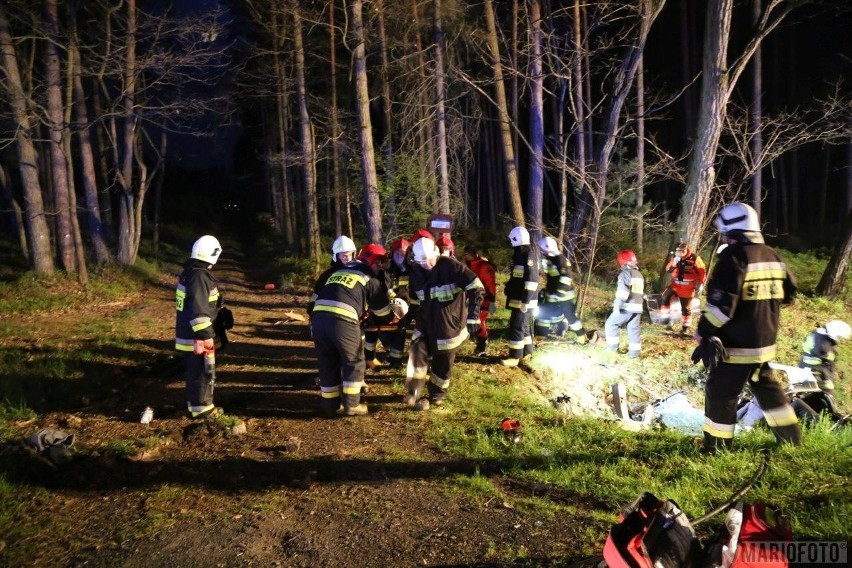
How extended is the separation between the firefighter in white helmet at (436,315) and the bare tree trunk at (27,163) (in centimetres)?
1014

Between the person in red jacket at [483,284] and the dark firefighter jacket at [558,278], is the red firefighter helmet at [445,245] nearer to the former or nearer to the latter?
the person in red jacket at [483,284]

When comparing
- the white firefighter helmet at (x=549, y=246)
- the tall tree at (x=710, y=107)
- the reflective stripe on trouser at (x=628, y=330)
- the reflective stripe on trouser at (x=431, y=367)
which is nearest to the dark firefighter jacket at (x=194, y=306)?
the reflective stripe on trouser at (x=431, y=367)

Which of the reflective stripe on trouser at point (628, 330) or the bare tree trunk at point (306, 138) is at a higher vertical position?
the bare tree trunk at point (306, 138)

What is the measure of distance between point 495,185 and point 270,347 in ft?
86.7

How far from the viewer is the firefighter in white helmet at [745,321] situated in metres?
3.95

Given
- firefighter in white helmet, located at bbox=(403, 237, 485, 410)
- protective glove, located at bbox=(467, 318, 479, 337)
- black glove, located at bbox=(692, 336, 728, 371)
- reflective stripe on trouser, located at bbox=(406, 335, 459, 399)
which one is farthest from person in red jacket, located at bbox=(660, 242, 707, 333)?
black glove, located at bbox=(692, 336, 728, 371)

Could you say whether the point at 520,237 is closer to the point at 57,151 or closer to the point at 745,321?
the point at 745,321

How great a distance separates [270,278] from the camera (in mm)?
16750

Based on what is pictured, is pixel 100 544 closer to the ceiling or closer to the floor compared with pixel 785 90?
closer to the floor

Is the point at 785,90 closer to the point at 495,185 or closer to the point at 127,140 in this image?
the point at 495,185

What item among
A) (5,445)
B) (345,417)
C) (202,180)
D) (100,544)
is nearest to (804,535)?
(345,417)

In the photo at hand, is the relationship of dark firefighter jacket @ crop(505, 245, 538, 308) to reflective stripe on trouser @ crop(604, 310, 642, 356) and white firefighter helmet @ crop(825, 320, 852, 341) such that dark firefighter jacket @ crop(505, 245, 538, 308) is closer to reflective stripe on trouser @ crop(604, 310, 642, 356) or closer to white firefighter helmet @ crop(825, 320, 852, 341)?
reflective stripe on trouser @ crop(604, 310, 642, 356)

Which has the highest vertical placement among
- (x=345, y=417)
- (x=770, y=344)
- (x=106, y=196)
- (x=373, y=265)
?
(x=106, y=196)

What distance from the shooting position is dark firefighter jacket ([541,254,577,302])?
27.2 ft
